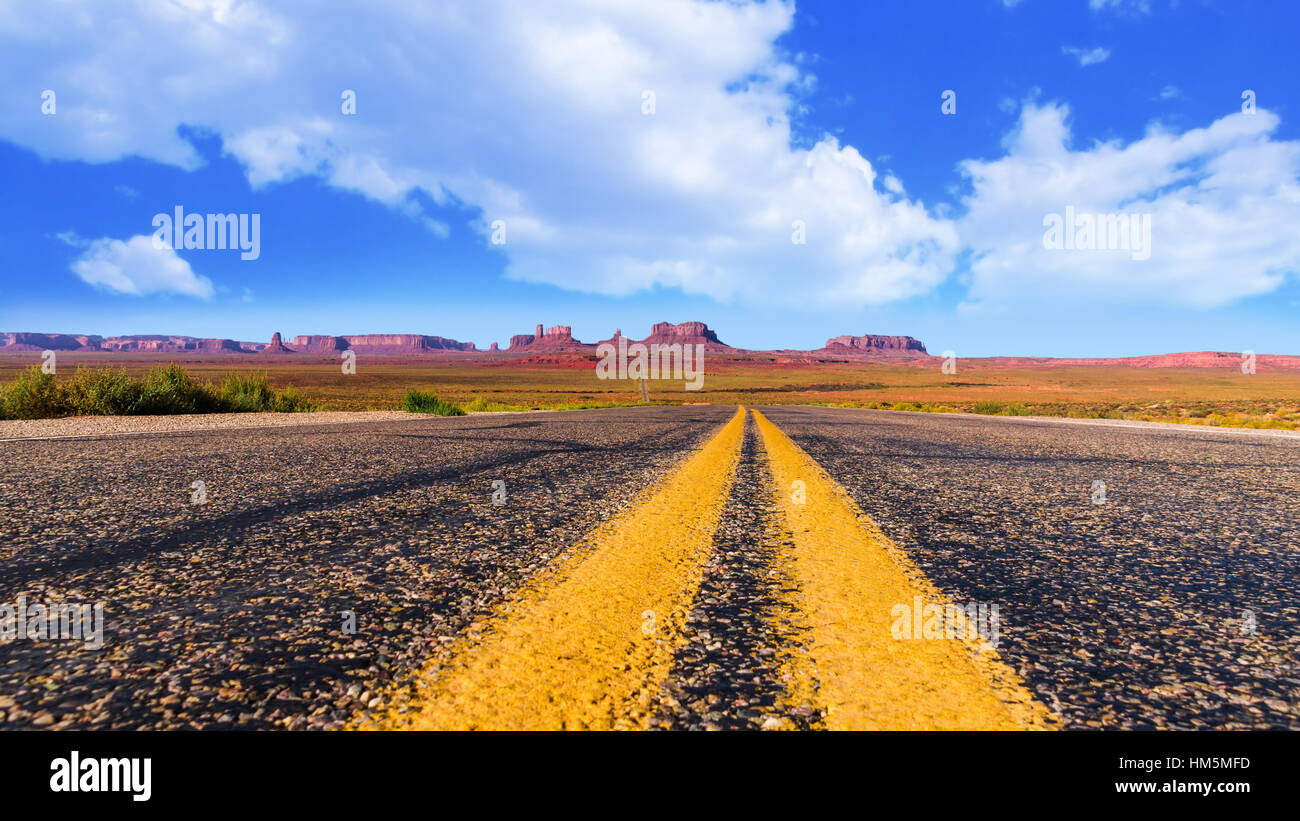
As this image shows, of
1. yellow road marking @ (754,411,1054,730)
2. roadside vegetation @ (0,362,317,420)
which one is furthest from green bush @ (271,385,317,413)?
yellow road marking @ (754,411,1054,730)

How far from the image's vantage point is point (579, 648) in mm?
1604

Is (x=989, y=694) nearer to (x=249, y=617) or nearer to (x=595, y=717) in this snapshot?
(x=595, y=717)

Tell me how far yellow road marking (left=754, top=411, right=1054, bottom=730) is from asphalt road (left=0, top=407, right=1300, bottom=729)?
0.26 feet

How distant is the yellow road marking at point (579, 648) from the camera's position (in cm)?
125

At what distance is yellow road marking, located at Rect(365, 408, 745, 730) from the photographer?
1.25 metres

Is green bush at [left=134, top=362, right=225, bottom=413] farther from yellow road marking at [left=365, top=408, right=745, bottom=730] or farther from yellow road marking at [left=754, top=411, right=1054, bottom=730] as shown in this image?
yellow road marking at [left=754, top=411, right=1054, bottom=730]

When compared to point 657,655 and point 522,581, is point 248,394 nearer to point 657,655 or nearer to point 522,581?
point 522,581

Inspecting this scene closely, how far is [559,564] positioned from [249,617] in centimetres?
113

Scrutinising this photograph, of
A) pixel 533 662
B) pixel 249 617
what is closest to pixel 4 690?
pixel 249 617

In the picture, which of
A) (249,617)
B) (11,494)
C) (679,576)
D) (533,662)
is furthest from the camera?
(11,494)

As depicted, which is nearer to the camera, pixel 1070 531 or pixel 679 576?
pixel 679 576

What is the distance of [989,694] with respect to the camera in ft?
4.50

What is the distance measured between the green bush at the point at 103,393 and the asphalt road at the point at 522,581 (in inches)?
375

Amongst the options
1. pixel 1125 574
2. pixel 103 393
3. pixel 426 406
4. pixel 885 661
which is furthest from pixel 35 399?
pixel 1125 574
